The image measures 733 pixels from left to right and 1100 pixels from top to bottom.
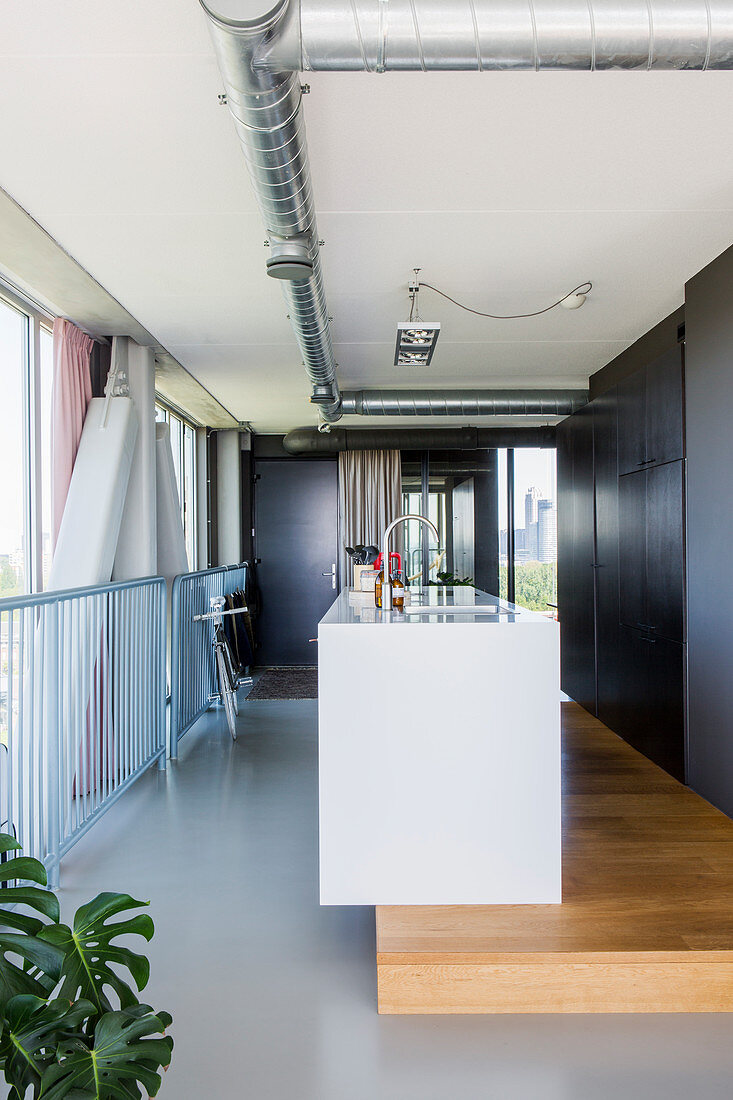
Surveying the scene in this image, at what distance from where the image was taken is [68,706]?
3.12 metres

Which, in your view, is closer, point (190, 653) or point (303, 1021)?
point (303, 1021)

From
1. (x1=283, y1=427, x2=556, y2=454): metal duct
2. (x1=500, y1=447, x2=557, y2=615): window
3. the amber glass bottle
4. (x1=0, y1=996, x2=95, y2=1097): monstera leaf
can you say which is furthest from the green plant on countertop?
(x1=0, y1=996, x2=95, y2=1097): monstera leaf

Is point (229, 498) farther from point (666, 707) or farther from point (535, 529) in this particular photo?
point (666, 707)

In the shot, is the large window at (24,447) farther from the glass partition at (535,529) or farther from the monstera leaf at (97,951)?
the glass partition at (535,529)

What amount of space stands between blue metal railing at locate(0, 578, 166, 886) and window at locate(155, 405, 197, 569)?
298 centimetres

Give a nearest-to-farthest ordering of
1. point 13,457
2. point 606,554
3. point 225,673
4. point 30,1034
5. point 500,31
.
Answer: point 30,1034 → point 500,31 → point 13,457 → point 606,554 → point 225,673

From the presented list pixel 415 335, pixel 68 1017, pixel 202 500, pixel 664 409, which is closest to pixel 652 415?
pixel 664 409

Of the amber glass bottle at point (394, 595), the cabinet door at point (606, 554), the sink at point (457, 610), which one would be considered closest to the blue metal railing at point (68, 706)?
the amber glass bottle at point (394, 595)

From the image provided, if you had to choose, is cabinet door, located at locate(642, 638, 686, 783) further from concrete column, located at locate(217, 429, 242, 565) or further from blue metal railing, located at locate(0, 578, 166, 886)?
concrete column, located at locate(217, 429, 242, 565)

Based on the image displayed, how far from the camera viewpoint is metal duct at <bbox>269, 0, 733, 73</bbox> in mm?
1691

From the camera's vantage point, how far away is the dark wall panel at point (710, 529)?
3.35 m

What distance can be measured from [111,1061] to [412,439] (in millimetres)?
6933

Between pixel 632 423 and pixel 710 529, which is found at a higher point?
pixel 632 423

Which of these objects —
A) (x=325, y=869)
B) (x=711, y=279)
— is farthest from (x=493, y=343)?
(x=325, y=869)
